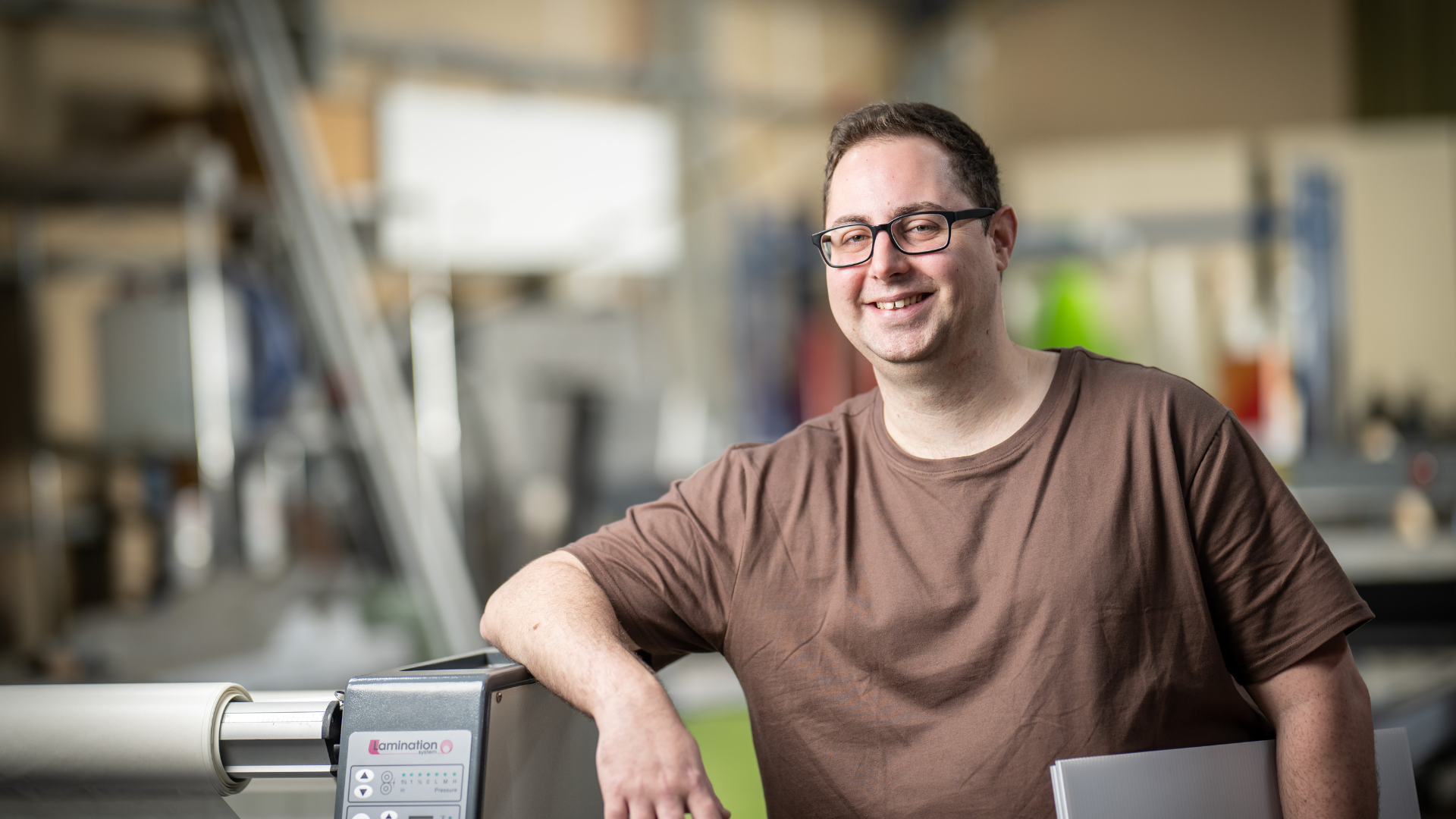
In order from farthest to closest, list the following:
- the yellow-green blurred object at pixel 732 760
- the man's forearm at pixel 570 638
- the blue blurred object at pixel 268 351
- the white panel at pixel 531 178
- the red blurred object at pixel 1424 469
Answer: the white panel at pixel 531 178
the blue blurred object at pixel 268 351
the red blurred object at pixel 1424 469
the yellow-green blurred object at pixel 732 760
the man's forearm at pixel 570 638

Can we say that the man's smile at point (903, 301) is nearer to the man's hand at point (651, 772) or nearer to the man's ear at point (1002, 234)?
the man's ear at point (1002, 234)

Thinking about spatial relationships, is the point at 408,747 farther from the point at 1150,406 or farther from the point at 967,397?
the point at 1150,406

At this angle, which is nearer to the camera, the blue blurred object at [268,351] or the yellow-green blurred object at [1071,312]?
the yellow-green blurred object at [1071,312]

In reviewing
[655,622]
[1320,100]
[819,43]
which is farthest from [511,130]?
[655,622]

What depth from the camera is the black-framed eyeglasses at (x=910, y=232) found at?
1268 mm

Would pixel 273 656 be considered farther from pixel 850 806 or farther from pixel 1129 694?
pixel 1129 694

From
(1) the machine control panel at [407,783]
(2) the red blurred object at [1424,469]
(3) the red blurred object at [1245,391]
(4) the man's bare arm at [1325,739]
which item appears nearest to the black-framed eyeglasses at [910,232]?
(4) the man's bare arm at [1325,739]

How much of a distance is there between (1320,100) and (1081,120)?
4.41 feet

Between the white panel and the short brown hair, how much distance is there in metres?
4.50

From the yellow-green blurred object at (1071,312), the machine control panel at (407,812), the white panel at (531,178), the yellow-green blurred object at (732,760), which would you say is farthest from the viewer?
the white panel at (531,178)

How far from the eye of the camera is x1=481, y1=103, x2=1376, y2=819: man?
1186 mm

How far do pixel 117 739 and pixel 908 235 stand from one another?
86 centimetres

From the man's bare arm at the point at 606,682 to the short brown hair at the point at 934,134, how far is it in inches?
21.1

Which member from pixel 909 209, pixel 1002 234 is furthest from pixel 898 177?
pixel 1002 234
